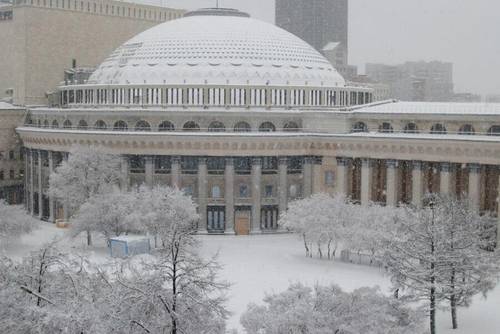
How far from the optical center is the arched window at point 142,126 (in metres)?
71.5

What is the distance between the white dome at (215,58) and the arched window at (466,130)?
1819 centimetres

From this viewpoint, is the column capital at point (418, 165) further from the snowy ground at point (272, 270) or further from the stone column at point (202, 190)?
the stone column at point (202, 190)

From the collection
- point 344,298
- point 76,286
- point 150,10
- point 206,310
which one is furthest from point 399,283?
point 150,10

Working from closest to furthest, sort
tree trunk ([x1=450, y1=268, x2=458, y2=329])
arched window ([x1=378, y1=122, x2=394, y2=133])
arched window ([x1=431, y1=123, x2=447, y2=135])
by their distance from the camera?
tree trunk ([x1=450, y1=268, x2=458, y2=329]) < arched window ([x1=431, y1=123, x2=447, y2=135]) < arched window ([x1=378, y1=122, x2=394, y2=133])

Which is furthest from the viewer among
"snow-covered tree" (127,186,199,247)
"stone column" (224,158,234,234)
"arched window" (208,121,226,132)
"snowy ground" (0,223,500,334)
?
"arched window" (208,121,226,132)

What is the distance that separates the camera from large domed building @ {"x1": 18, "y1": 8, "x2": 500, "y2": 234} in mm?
63875

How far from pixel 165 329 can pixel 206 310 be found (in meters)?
1.51

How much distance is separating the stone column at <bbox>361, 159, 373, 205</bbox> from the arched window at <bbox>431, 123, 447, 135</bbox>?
18.8 feet

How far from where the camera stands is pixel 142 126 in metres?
71.8

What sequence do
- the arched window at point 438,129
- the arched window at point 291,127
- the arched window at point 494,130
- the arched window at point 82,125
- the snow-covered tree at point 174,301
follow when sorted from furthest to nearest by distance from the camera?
the arched window at point 82,125, the arched window at point 291,127, the arched window at point 438,129, the arched window at point 494,130, the snow-covered tree at point 174,301

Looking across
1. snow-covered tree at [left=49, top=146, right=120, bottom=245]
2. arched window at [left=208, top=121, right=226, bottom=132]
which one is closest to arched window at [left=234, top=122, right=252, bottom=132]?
arched window at [left=208, top=121, right=226, bottom=132]

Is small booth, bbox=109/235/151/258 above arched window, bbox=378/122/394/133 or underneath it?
underneath

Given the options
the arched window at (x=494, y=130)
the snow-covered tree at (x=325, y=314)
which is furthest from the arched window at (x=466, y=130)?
the snow-covered tree at (x=325, y=314)

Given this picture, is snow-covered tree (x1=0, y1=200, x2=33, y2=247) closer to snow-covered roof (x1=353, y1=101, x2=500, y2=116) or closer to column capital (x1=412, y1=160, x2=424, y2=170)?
snow-covered roof (x1=353, y1=101, x2=500, y2=116)
